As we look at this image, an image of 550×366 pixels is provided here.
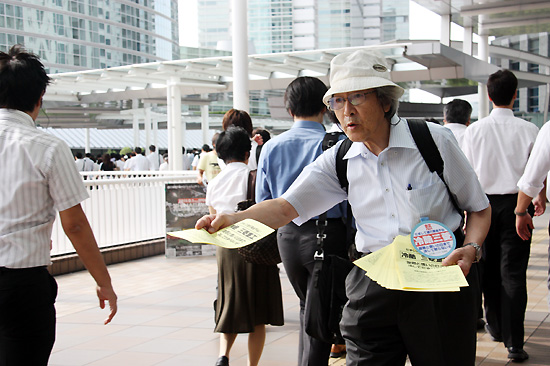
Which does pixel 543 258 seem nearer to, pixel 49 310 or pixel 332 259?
pixel 332 259

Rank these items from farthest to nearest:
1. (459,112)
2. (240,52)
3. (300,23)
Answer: (300,23)
(240,52)
(459,112)

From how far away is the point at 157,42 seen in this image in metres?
104

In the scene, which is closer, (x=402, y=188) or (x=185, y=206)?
(x=402, y=188)

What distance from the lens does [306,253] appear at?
3777mm

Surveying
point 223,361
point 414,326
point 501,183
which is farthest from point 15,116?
point 501,183

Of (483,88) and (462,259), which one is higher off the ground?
(483,88)

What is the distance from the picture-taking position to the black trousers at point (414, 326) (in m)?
2.45

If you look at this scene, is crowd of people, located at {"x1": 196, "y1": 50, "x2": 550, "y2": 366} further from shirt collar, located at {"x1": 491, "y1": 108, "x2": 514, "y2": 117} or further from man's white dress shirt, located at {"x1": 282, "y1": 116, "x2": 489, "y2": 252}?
shirt collar, located at {"x1": 491, "y1": 108, "x2": 514, "y2": 117}

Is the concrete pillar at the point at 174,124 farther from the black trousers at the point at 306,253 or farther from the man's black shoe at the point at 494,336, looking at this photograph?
the black trousers at the point at 306,253

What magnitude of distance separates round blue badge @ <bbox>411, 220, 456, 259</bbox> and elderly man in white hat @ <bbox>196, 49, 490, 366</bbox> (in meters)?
0.05

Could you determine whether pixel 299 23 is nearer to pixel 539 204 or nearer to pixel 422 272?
pixel 539 204

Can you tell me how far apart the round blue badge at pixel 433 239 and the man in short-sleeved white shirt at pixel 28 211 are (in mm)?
1469

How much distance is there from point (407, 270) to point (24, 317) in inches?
61.9

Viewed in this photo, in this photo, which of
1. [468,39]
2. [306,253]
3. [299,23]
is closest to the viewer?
[306,253]
